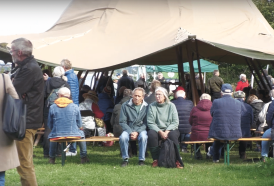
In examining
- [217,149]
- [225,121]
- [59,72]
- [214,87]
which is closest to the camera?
[225,121]

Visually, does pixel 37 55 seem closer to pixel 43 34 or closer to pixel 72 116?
pixel 43 34

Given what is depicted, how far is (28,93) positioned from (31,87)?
0.25 feet

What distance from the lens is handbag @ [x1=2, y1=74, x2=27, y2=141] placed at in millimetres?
5340

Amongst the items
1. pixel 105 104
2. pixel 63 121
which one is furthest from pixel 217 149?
pixel 105 104

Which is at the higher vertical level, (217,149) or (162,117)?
(162,117)

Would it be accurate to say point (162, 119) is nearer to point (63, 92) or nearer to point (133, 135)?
point (133, 135)

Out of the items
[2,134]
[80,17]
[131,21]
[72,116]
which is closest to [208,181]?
[72,116]

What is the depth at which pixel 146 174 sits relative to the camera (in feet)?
28.9

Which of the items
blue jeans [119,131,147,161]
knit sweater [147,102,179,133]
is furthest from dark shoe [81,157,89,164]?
knit sweater [147,102,179,133]

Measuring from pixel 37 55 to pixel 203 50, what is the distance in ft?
17.4

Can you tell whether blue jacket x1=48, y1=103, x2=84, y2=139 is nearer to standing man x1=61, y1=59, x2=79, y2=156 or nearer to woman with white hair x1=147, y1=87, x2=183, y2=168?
woman with white hair x1=147, y1=87, x2=183, y2=168

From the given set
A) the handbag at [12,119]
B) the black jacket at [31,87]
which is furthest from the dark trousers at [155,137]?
the handbag at [12,119]

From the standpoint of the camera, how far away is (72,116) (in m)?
9.91

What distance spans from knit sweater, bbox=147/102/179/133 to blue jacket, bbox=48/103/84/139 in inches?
51.9
